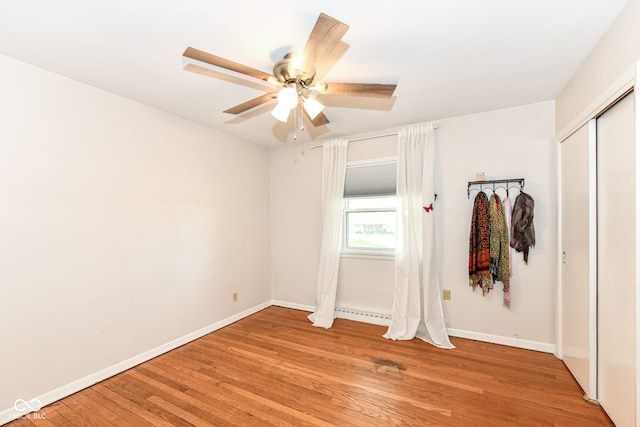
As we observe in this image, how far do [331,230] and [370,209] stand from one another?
1.97ft

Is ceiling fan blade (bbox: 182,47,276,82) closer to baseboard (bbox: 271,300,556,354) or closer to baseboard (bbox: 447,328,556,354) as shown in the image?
baseboard (bbox: 271,300,556,354)

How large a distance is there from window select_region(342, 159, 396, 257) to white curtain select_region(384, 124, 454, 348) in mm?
299

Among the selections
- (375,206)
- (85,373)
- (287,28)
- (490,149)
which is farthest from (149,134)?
(490,149)

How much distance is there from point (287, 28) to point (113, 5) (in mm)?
920

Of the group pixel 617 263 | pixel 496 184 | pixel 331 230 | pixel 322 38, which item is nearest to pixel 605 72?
pixel 617 263

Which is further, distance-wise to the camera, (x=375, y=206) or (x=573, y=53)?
(x=375, y=206)

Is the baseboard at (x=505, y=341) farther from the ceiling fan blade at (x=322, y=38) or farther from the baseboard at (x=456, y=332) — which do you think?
the ceiling fan blade at (x=322, y=38)

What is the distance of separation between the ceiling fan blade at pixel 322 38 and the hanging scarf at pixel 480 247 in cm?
228

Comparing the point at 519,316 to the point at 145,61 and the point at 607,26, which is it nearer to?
the point at 607,26

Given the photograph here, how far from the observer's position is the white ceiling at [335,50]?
150cm

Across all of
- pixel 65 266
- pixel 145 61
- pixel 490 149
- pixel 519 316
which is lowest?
pixel 519 316

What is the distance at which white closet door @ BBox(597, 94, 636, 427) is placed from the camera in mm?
1558

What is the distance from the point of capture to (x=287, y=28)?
5.42ft

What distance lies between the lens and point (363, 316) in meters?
3.66
